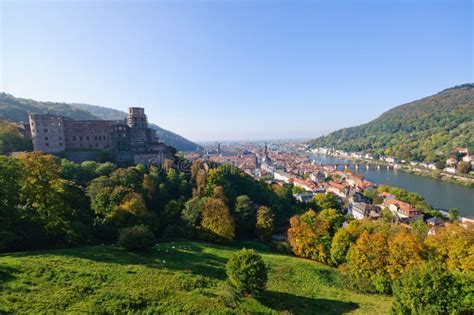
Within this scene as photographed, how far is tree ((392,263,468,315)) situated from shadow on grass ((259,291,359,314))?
3.07 meters

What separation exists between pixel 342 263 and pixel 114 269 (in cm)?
2003

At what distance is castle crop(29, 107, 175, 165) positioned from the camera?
35.7m

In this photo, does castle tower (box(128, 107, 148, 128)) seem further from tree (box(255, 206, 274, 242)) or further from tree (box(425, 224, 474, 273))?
tree (box(425, 224, 474, 273))

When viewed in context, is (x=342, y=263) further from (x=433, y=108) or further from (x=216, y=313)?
(x=433, y=108)

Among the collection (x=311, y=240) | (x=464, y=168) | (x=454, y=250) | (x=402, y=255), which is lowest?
(x=464, y=168)

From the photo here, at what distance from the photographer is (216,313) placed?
12344mm

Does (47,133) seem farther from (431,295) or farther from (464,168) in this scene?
(464,168)

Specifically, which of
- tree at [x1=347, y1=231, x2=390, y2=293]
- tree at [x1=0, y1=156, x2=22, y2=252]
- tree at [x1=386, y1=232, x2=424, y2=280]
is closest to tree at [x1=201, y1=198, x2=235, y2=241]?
tree at [x1=347, y1=231, x2=390, y2=293]

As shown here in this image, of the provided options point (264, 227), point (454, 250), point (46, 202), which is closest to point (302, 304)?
point (454, 250)

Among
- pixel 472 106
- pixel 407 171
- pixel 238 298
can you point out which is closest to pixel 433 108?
pixel 472 106

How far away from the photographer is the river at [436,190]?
Answer: 176ft

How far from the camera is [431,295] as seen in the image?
13.3m

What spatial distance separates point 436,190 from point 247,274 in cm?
7402

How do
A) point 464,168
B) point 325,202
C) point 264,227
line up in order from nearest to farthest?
point 264,227 → point 325,202 → point 464,168
